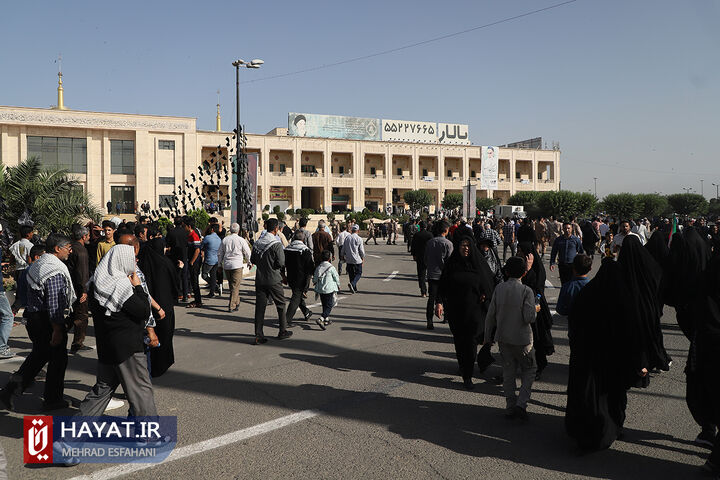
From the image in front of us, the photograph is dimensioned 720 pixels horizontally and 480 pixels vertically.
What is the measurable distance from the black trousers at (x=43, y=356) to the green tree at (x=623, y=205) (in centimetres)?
6877

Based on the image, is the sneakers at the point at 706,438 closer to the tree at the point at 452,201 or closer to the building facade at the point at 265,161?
the building facade at the point at 265,161

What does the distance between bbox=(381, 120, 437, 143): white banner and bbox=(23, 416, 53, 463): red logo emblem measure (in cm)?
7198

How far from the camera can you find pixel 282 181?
66.6 meters

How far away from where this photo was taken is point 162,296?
19.9ft

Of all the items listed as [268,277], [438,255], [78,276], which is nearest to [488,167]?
[438,255]

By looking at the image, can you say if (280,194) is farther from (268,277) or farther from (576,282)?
(576,282)

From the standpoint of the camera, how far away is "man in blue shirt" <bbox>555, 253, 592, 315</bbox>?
5578 millimetres

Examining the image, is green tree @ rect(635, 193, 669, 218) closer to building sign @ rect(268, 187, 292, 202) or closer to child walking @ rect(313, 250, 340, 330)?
building sign @ rect(268, 187, 292, 202)

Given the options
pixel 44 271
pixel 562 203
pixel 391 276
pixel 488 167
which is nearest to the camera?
pixel 44 271

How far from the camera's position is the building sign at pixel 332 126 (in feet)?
233

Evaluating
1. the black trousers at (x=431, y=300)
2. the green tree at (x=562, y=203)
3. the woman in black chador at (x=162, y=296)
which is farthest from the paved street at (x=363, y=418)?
the green tree at (x=562, y=203)

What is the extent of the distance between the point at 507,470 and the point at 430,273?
19.2ft

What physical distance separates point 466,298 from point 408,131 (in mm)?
73072

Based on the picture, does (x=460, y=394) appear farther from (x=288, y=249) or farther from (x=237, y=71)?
(x=237, y=71)
